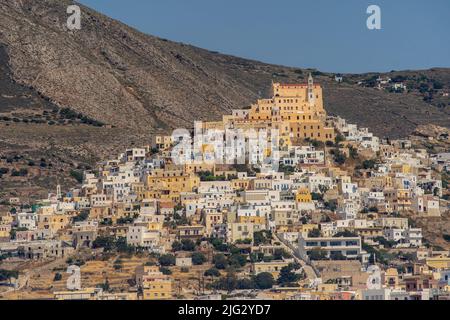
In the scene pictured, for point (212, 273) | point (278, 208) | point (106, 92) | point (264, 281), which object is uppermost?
point (106, 92)

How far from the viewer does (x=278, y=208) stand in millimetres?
45031

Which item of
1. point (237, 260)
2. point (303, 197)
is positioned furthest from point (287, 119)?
point (237, 260)

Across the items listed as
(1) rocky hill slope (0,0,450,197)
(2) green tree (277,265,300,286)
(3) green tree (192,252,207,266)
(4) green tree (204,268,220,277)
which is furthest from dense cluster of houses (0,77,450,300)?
(1) rocky hill slope (0,0,450,197)

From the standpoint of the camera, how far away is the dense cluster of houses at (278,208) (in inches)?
1598

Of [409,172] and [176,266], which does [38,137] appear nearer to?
[409,172]

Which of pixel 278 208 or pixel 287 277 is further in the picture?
pixel 278 208

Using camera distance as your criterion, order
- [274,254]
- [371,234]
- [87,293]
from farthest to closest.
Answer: [371,234]
[274,254]
[87,293]

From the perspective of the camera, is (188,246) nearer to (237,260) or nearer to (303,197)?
(237,260)

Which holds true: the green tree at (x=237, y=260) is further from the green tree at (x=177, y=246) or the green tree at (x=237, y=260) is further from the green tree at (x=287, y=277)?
the green tree at (x=177, y=246)

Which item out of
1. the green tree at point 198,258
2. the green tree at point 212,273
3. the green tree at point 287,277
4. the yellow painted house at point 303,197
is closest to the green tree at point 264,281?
the green tree at point 287,277

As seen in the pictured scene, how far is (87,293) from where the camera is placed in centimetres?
3391

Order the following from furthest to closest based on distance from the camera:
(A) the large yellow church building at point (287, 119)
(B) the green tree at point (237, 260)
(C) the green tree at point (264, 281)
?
(A) the large yellow church building at point (287, 119)
(B) the green tree at point (237, 260)
(C) the green tree at point (264, 281)

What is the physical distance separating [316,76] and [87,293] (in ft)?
241
